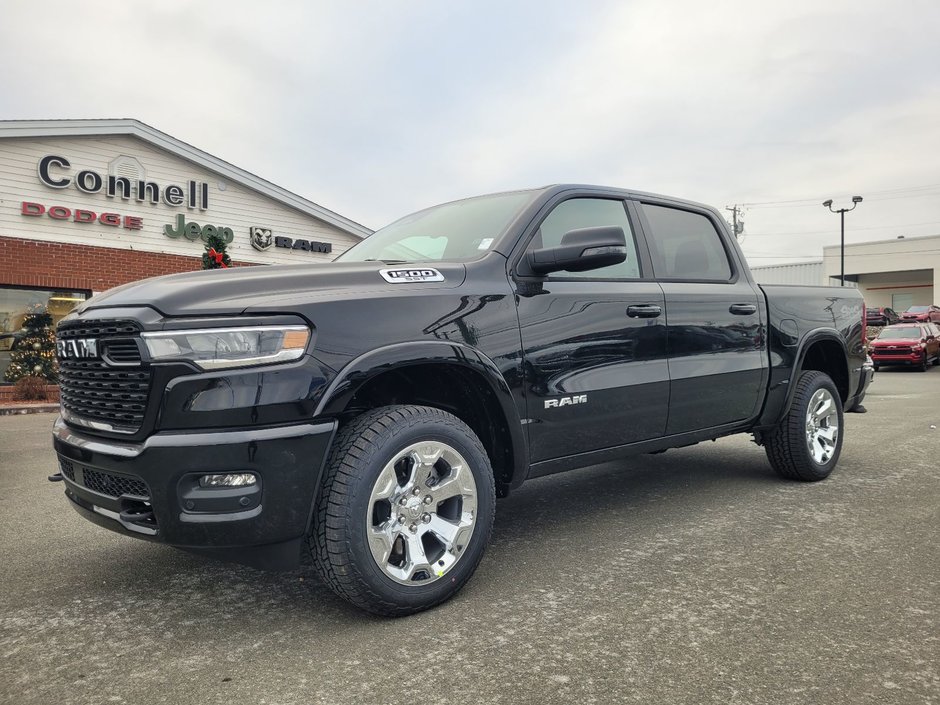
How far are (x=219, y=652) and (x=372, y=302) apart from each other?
53.4 inches

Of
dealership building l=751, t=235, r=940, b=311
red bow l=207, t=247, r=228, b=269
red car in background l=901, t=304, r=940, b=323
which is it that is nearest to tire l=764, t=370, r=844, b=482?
red bow l=207, t=247, r=228, b=269

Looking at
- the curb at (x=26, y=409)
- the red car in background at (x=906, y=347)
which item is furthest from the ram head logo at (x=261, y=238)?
the red car in background at (x=906, y=347)

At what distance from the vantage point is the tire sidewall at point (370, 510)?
2631mm

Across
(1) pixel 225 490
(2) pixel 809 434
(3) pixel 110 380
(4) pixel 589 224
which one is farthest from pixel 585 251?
(2) pixel 809 434

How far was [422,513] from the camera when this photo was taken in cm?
286

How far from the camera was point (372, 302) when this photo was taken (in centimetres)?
283

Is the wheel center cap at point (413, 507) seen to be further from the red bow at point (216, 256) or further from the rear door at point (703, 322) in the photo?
the red bow at point (216, 256)

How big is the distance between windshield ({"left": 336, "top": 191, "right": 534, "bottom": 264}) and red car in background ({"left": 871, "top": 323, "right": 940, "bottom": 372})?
20.0 meters

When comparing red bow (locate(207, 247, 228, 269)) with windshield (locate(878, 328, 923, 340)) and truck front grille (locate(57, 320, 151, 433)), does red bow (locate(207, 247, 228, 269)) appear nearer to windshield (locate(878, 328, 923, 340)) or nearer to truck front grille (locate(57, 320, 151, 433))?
truck front grille (locate(57, 320, 151, 433))

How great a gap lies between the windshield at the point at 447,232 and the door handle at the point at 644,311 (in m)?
0.77

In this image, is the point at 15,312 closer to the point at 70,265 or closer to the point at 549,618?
the point at 70,265

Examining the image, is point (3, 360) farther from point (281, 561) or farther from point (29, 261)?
point (281, 561)

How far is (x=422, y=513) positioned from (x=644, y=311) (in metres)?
1.68

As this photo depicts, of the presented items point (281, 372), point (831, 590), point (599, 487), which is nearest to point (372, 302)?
point (281, 372)
